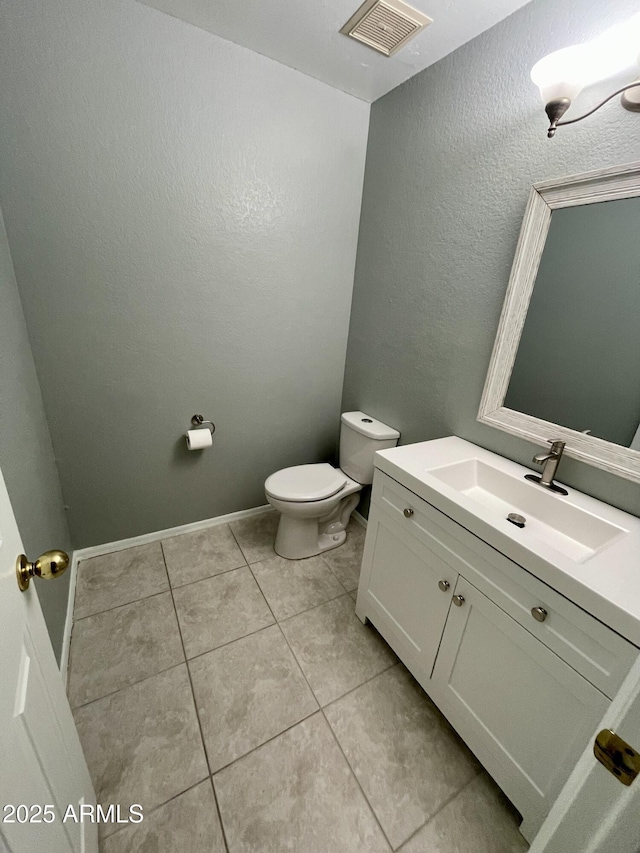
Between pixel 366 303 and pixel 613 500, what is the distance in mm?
1439

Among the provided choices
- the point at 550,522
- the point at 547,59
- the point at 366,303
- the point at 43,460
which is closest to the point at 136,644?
the point at 43,460

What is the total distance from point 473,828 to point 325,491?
1221mm

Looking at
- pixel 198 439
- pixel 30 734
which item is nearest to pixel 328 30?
pixel 198 439

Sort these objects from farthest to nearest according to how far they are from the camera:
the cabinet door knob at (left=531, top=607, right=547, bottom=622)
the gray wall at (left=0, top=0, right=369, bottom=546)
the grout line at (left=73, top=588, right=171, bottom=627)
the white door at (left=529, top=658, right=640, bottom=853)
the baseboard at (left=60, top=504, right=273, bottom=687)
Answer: the grout line at (left=73, top=588, right=171, bottom=627) → the baseboard at (left=60, top=504, right=273, bottom=687) → the gray wall at (left=0, top=0, right=369, bottom=546) → the cabinet door knob at (left=531, top=607, right=547, bottom=622) → the white door at (left=529, top=658, right=640, bottom=853)

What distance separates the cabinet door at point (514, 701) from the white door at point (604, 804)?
370 millimetres

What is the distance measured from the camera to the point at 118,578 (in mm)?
1719

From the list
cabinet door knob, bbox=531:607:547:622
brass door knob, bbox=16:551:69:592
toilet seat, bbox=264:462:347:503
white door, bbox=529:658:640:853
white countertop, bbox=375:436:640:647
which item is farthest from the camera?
toilet seat, bbox=264:462:347:503

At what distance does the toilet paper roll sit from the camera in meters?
1.78

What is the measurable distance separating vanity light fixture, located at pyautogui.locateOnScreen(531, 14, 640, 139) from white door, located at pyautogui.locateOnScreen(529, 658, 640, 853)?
1289mm

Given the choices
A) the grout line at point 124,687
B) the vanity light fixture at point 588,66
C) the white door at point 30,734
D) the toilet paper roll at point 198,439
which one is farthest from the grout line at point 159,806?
the vanity light fixture at point 588,66

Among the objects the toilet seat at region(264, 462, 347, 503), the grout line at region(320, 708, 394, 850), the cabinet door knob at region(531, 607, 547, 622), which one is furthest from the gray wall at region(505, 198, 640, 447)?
Answer: the grout line at region(320, 708, 394, 850)

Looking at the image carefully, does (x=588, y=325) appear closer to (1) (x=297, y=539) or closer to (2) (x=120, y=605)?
(1) (x=297, y=539)

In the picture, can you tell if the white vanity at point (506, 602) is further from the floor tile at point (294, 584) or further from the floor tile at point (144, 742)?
the floor tile at point (144, 742)

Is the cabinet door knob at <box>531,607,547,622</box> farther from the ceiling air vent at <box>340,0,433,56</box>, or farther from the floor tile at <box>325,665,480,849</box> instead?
the ceiling air vent at <box>340,0,433,56</box>
